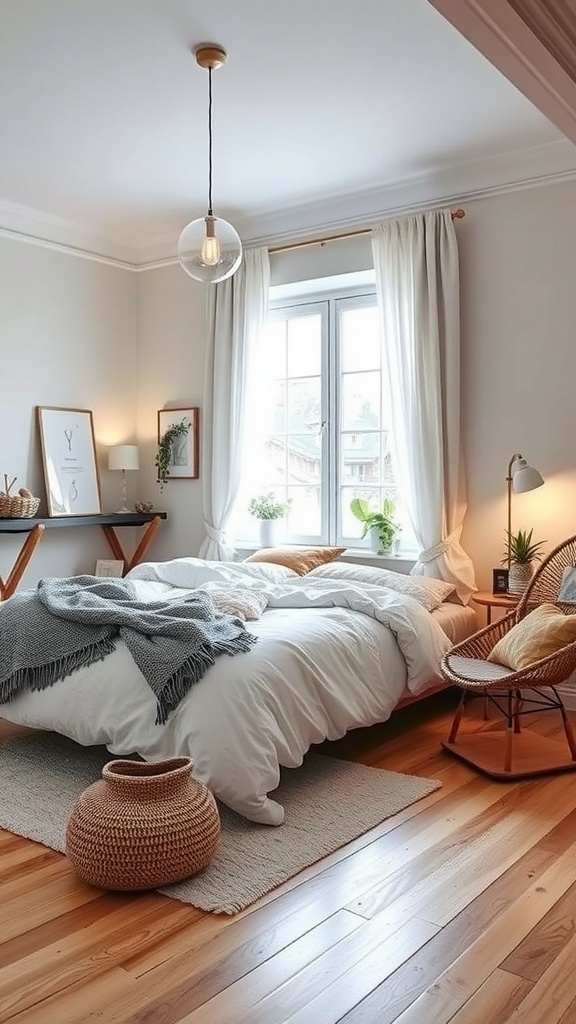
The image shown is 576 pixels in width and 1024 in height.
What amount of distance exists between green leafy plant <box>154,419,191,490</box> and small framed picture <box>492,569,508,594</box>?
2.39 meters

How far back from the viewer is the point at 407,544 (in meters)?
4.99

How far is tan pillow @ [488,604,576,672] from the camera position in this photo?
3.29 meters

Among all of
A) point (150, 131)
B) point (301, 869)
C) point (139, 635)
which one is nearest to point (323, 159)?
point (150, 131)

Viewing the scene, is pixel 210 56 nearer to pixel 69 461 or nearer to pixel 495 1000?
pixel 69 461

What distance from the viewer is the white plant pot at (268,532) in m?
5.37

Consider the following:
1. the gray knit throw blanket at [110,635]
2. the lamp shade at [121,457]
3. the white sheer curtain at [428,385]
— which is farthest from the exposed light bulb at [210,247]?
the lamp shade at [121,457]

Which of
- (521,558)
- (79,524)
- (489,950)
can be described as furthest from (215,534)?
(489,950)

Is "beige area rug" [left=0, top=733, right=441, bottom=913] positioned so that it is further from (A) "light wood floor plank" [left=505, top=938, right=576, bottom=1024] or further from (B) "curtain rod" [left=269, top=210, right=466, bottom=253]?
(B) "curtain rod" [left=269, top=210, right=466, bottom=253]

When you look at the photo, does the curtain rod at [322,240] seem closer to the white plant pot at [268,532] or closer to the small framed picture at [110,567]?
the white plant pot at [268,532]

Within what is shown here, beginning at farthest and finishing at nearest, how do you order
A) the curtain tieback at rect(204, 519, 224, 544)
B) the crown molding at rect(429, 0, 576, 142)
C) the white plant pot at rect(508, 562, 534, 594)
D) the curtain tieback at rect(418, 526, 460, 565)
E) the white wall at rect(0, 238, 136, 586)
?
the curtain tieback at rect(204, 519, 224, 544), the white wall at rect(0, 238, 136, 586), the curtain tieback at rect(418, 526, 460, 565), the white plant pot at rect(508, 562, 534, 594), the crown molding at rect(429, 0, 576, 142)

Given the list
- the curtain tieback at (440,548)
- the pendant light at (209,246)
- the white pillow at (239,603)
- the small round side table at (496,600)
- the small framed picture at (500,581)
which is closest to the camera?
the pendant light at (209,246)

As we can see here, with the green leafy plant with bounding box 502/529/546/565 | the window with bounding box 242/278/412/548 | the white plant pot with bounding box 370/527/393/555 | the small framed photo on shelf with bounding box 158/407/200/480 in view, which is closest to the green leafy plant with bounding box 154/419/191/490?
the small framed photo on shelf with bounding box 158/407/200/480

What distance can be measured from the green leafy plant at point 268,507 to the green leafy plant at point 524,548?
58.9 inches

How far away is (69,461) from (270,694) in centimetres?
314
